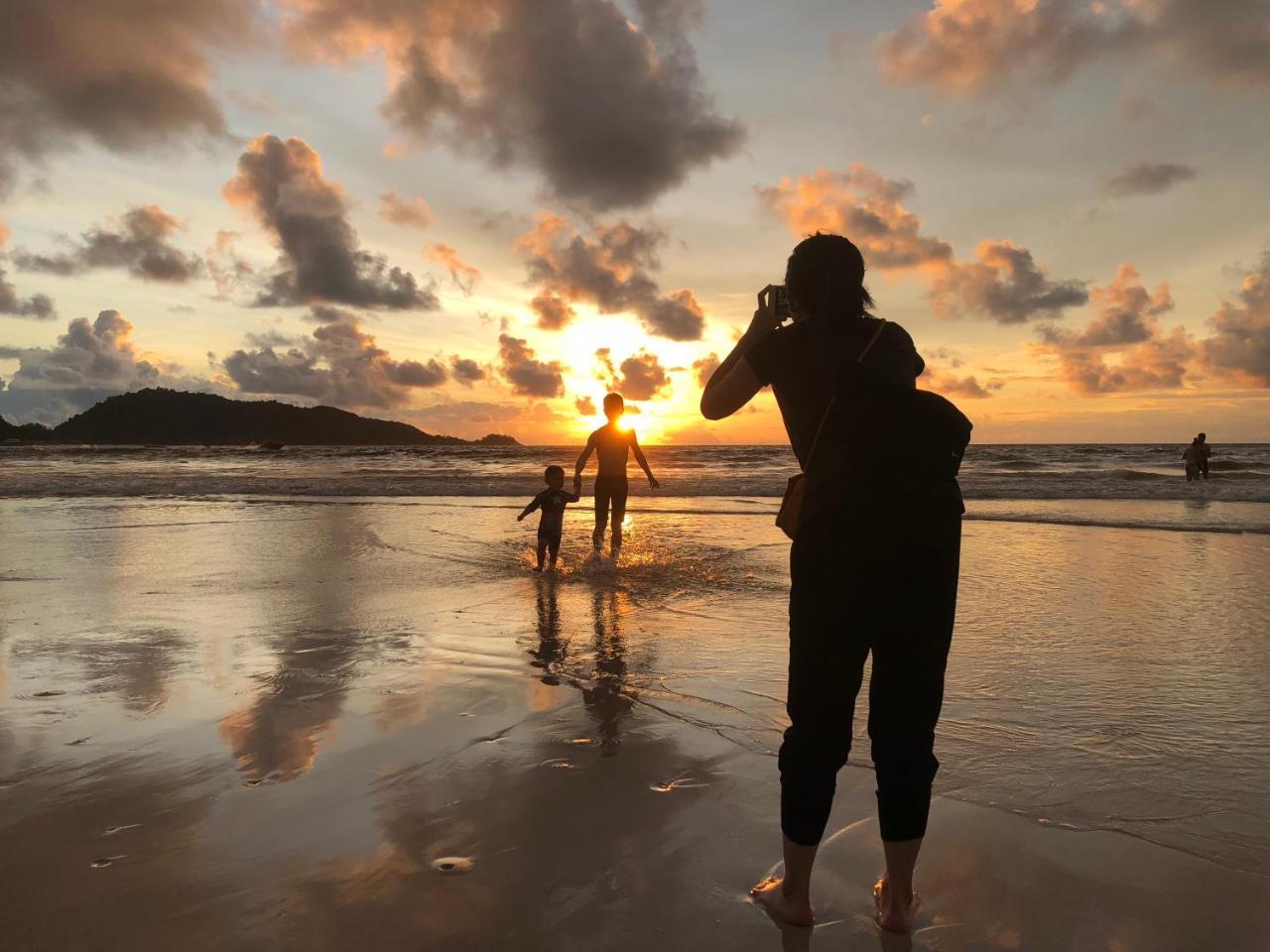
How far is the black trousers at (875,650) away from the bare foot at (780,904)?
0.19 m

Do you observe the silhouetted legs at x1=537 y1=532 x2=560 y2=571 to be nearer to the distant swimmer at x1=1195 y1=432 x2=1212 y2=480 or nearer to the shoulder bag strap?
the shoulder bag strap

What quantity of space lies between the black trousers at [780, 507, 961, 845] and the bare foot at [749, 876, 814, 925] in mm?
188

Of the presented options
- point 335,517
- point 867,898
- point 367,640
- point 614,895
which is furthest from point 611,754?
point 335,517

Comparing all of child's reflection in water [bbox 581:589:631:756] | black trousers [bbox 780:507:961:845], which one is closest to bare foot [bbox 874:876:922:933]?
black trousers [bbox 780:507:961:845]

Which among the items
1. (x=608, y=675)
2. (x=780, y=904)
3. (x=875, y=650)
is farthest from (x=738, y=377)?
(x=608, y=675)

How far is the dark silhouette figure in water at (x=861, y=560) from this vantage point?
2.18 m

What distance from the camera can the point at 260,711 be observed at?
404 centimetres

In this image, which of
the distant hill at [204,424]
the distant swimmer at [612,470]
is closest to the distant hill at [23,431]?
the distant hill at [204,424]

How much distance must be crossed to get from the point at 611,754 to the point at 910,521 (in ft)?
6.38

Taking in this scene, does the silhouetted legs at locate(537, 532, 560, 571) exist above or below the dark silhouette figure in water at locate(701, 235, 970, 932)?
below

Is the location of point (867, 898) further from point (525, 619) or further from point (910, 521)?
point (525, 619)

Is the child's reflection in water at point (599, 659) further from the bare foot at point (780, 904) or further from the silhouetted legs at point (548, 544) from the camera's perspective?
the silhouetted legs at point (548, 544)

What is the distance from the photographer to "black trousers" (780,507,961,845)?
2176 mm

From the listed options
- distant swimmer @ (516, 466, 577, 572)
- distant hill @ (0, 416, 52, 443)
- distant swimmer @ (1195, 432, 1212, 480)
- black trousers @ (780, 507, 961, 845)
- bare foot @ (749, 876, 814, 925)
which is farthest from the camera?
distant hill @ (0, 416, 52, 443)
